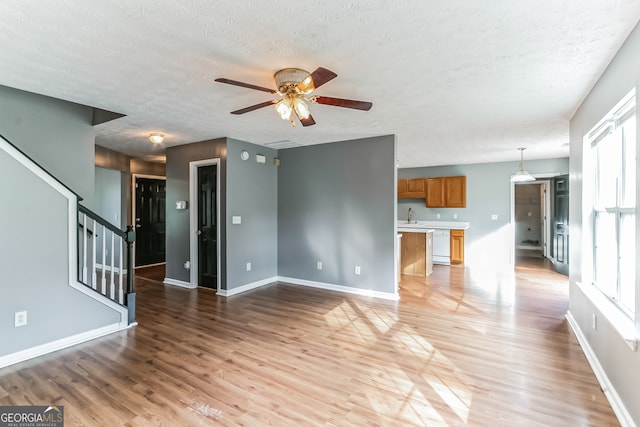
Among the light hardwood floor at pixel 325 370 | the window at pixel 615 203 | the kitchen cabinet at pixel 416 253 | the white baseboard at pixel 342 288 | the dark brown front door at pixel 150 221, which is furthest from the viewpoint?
the dark brown front door at pixel 150 221

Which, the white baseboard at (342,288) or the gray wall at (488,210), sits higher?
the gray wall at (488,210)

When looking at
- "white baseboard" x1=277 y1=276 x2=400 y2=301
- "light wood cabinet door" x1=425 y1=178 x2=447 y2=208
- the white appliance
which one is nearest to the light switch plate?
"white baseboard" x1=277 y1=276 x2=400 y2=301

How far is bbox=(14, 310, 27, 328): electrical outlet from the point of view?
2.63m

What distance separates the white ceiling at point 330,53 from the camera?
5.50 ft

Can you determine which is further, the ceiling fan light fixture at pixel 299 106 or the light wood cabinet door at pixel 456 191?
the light wood cabinet door at pixel 456 191

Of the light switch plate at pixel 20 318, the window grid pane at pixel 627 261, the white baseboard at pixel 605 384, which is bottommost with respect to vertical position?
the white baseboard at pixel 605 384

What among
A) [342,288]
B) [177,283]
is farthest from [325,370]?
A: [177,283]

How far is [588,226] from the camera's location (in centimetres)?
295

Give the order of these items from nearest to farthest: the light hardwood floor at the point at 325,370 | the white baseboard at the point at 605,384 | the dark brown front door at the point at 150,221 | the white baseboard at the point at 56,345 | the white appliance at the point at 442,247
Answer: the white baseboard at the point at 605,384 < the light hardwood floor at the point at 325,370 < the white baseboard at the point at 56,345 < the dark brown front door at the point at 150,221 < the white appliance at the point at 442,247

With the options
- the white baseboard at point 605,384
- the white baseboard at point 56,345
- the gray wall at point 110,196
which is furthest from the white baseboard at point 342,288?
the gray wall at point 110,196

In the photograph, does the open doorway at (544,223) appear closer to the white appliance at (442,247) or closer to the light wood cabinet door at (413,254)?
the white appliance at (442,247)

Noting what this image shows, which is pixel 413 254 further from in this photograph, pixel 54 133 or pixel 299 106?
pixel 54 133

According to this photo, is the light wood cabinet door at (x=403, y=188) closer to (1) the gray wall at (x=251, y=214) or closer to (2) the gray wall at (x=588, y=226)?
(1) the gray wall at (x=251, y=214)

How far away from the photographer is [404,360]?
268cm
